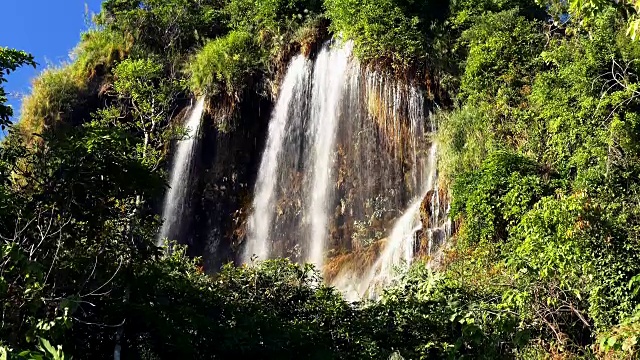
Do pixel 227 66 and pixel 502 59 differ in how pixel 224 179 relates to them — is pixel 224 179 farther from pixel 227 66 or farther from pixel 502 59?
pixel 502 59

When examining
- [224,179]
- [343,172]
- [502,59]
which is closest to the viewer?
[502,59]

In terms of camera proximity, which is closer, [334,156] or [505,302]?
[505,302]

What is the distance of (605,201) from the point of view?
9227 mm

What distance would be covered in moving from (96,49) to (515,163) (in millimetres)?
14000

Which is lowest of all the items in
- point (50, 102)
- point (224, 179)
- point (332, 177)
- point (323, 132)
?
point (332, 177)

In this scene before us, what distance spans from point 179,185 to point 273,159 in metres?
2.65

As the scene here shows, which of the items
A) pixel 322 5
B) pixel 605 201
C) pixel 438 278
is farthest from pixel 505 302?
pixel 322 5

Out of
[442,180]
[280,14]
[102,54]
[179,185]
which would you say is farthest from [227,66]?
[442,180]

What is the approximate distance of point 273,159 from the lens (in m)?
15.3

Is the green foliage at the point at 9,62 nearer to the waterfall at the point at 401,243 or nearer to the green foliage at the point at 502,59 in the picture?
the waterfall at the point at 401,243

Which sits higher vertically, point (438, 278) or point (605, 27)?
point (605, 27)

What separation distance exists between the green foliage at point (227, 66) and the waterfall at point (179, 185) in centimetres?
74

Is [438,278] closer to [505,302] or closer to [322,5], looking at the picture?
[505,302]

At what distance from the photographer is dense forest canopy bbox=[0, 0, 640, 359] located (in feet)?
16.8
